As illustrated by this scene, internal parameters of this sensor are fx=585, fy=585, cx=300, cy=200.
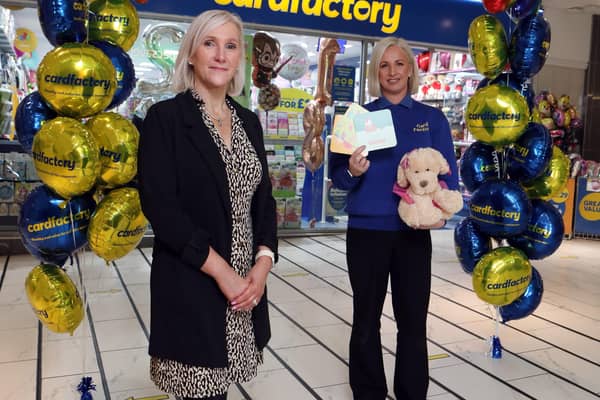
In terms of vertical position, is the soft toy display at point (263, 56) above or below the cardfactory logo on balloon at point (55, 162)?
above

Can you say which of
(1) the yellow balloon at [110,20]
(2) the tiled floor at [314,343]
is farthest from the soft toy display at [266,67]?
(1) the yellow balloon at [110,20]

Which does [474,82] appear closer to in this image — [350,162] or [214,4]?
[214,4]

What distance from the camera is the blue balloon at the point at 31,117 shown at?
2.34m

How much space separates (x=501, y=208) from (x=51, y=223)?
2.03 metres

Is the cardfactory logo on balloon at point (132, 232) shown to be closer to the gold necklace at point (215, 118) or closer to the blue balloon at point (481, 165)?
the gold necklace at point (215, 118)

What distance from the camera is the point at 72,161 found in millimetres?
2166

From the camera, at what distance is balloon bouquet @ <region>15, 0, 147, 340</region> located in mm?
2201

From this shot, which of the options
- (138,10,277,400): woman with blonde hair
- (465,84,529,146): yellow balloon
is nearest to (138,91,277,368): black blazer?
Result: (138,10,277,400): woman with blonde hair

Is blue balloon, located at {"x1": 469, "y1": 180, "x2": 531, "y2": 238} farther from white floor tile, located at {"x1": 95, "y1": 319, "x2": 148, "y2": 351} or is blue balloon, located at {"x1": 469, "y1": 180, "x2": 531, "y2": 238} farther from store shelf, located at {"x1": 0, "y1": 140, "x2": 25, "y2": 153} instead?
store shelf, located at {"x1": 0, "y1": 140, "x2": 25, "y2": 153}

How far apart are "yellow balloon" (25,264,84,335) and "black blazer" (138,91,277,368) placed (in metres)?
0.94

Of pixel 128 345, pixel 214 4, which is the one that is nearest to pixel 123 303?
pixel 128 345

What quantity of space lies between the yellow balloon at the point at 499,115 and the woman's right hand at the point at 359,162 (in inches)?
37.0

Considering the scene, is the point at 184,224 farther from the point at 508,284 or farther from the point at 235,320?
the point at 508,284

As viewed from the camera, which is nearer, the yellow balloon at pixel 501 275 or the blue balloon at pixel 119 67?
the blue balloon at pixel 119 67
